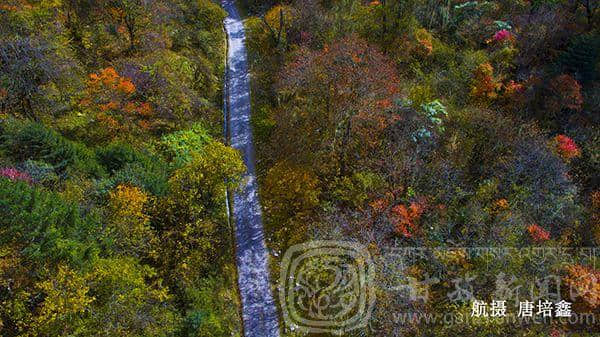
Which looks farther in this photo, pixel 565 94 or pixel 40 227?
pixel 565 94

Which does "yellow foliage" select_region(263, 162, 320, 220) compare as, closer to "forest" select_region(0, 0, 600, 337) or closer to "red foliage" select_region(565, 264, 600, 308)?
"forest" select_region(0, 0, 600, 337)

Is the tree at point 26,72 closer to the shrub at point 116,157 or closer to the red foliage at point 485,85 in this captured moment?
the shrub at point 116,157

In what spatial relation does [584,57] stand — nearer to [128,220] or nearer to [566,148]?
[566,148]

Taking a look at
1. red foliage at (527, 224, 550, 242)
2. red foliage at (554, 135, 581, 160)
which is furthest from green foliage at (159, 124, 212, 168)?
red foliage at (554, 135, 581, 160)

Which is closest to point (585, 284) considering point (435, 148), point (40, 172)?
point (435, 148)

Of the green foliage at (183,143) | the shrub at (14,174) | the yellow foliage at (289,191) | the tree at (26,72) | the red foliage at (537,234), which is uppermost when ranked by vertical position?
the tree at (26,72)

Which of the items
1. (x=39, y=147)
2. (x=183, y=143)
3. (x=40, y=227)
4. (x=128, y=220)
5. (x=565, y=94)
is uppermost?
(x=39, y=147)

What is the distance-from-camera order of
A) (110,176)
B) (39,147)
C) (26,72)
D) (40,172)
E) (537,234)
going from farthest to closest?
(26,72), (537,234), (110,176), (39,147), (40,172)

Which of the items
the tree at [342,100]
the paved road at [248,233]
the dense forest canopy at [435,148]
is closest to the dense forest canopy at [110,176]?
the paved road at [248,233]
